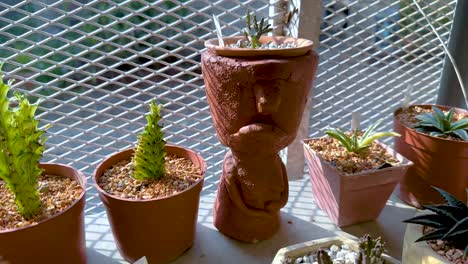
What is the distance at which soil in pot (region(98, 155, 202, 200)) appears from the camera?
101 cm

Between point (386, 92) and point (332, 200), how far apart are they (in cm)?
70

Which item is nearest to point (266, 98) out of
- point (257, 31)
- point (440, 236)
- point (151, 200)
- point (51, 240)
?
point (257, 31)

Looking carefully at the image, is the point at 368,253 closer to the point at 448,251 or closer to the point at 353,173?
the point at 448,251

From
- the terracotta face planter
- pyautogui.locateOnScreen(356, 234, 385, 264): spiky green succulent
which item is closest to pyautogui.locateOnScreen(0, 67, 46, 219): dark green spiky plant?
the terracotta face planter

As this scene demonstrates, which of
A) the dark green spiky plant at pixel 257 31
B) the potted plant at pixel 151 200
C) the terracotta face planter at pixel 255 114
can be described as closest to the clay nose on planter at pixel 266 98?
the terracotta face planter at pixel 255 114

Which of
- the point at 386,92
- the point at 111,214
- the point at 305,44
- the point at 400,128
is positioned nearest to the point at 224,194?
the point at 111,214

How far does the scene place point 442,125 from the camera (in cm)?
125

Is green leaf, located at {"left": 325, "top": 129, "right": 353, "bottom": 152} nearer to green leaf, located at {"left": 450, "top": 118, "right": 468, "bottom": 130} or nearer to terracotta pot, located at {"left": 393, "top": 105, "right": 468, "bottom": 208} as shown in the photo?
terracotta pot, located at {"left": 393, "top": 105, "right": 468, "bottom": 208}

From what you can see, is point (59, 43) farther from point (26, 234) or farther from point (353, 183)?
point (353, 183)

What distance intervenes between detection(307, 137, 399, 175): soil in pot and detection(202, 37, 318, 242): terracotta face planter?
0.19 m

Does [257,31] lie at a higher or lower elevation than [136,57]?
higher

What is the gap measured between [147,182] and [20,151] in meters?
0.31

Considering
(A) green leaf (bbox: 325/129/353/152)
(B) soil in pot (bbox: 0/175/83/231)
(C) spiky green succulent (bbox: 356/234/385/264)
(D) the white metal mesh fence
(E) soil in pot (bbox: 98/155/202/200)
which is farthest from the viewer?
(A) green leaf (bbox: 325/129/353/152)

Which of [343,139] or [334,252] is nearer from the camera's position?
[334,252]
